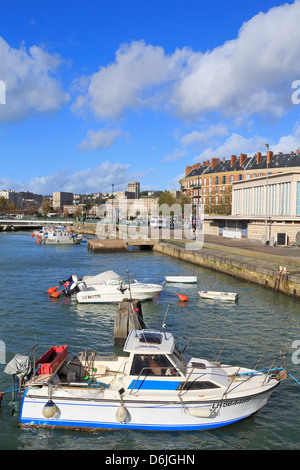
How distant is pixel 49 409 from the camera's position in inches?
474

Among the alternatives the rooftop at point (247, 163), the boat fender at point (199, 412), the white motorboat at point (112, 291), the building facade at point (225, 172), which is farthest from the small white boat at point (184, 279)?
the rooftop at point (247, 163)

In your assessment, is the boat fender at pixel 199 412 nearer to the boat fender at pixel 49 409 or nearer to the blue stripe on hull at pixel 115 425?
the blue stripe on hull at pixel 115 425

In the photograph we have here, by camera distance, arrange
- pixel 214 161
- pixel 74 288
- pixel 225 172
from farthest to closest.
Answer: pixel 214 161 < pixel 225 172 < pixel 74 288

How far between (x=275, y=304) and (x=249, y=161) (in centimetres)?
8273

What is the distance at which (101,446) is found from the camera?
1176 cm

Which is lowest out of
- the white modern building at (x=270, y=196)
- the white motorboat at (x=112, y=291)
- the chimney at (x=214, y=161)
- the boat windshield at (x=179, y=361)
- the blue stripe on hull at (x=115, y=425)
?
the blue stripe on hull at (x=115, y=425)

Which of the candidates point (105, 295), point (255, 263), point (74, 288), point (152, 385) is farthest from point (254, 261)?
point (152, 385)

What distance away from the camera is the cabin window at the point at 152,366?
12633 millimetres

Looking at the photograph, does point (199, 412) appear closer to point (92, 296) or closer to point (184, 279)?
point (92, 296)

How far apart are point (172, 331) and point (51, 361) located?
9346 mm

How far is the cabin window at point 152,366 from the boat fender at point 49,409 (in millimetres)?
2588

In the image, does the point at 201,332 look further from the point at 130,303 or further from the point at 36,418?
the point at 36,418

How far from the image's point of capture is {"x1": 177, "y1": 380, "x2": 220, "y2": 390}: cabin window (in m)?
12.4

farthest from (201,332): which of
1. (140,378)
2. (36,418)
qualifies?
(36,418)
